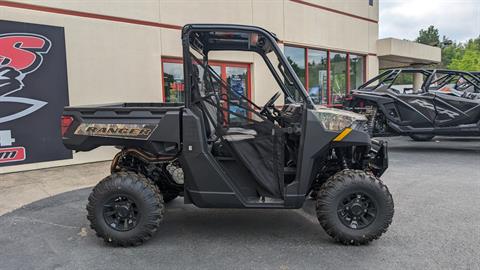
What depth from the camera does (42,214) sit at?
196 inches

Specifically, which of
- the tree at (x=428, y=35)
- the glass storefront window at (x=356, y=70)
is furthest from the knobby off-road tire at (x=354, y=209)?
the tree at (x=428, y=35)

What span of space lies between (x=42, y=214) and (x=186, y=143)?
2414mm

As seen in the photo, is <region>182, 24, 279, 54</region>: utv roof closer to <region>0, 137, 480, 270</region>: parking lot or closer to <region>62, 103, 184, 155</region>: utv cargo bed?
<region>62, 103, 184, 155</region>: utv cargo bed

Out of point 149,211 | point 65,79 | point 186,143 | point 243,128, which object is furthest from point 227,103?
point 65,79

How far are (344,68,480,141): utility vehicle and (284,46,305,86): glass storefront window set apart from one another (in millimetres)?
2956

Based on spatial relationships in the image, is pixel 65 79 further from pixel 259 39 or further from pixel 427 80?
pixel 427 80

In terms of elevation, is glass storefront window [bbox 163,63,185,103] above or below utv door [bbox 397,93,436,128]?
above

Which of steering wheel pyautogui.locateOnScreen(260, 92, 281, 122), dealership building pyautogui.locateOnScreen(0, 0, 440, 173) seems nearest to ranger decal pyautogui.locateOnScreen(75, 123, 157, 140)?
steering wheel pyautogui.locateOnScreen(260, 92, 281, 122)

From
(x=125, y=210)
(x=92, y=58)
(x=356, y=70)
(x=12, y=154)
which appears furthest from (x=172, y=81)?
(x=356, y=70)

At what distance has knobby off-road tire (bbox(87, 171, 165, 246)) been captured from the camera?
386 cm

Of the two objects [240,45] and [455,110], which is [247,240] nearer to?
[240,45]

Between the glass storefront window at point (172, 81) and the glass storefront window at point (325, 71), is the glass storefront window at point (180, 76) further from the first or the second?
the glass storefront window at point (325, 71)

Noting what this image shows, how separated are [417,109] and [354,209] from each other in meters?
6.38

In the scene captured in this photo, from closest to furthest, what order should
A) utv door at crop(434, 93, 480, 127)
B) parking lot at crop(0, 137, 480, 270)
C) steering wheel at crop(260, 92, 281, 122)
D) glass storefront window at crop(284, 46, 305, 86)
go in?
parking lot at crop(0, 137, 480, 270), steering wheel at crop(260, 92, 281, 122), utv door at crop(434, 93, 480, 127), glass storefront window at crop(284, 46, 305, 86)
